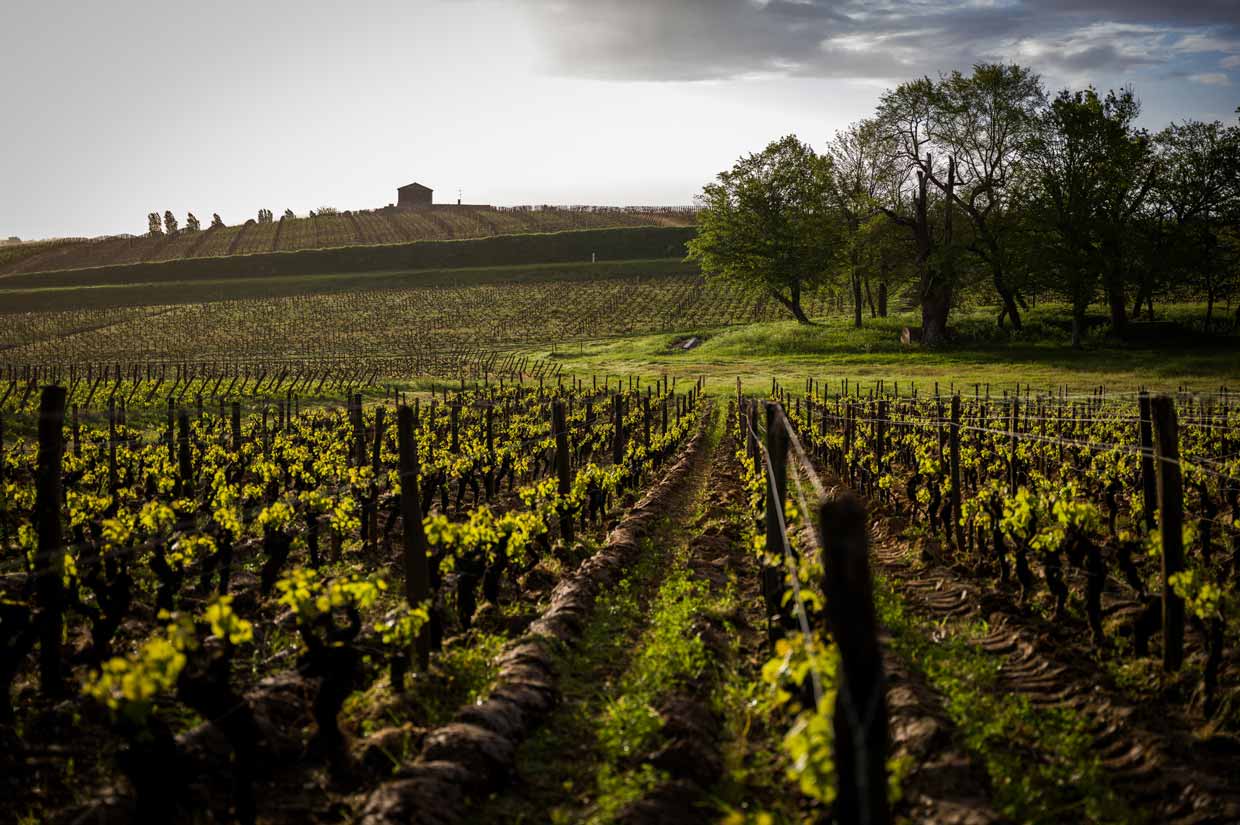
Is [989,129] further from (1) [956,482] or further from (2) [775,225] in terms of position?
(1) [956,482]

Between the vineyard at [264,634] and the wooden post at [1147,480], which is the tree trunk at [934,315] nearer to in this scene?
the vineyard at [264,634]

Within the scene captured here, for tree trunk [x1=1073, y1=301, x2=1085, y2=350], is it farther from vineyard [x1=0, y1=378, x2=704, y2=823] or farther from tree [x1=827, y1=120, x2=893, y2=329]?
vineyard [x1=0, y1=378, x2=704, y2=823]

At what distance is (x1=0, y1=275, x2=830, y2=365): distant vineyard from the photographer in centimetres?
5450

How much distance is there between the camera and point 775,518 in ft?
25.7

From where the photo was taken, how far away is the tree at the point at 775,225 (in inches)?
2116

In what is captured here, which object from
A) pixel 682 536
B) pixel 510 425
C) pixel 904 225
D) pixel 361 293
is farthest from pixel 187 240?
pixel 682 536

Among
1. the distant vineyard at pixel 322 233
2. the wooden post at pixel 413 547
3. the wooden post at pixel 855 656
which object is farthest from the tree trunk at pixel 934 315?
the distant vineyard at pixel 322 233

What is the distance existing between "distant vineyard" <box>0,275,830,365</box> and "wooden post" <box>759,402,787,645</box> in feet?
150

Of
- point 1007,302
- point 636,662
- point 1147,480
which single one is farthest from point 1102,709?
point 1007,302

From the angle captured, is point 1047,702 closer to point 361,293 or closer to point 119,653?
point 119,653

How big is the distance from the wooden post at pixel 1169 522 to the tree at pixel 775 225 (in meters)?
47.0

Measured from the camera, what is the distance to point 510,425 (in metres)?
22.2

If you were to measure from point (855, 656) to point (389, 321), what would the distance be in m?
64.0

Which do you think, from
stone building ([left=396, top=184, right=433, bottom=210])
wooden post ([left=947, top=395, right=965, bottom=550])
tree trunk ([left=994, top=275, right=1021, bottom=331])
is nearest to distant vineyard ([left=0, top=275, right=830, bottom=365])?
tree trunk ([left=994, top=275, right=1021, bottom=331])
